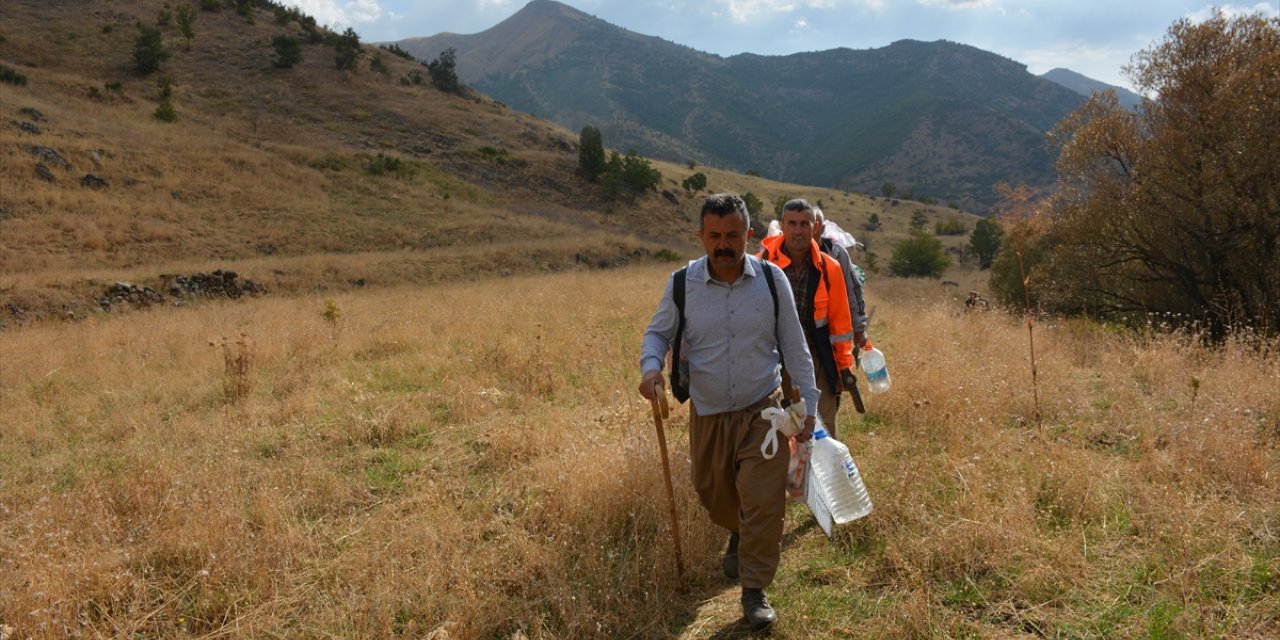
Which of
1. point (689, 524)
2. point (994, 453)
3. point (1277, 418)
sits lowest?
point (689, 524)

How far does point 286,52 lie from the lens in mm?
43250

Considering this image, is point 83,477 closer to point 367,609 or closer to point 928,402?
point 367,609

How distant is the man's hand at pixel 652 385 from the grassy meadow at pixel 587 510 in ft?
3.08

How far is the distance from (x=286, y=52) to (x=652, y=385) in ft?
165

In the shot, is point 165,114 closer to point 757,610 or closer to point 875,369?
point 875,369

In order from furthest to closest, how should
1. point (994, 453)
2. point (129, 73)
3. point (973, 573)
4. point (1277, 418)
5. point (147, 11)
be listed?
1. point (147, 11)
2. point (129, 73)
3. point (1277, 418)
4. point (994, 453)
5. point (973, 573)

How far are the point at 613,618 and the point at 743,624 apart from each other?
599 mm

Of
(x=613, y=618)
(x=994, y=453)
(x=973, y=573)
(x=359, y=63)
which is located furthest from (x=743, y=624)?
(x=359, y=63)

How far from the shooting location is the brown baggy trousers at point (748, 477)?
289 cm

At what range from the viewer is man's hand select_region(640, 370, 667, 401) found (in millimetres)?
2859

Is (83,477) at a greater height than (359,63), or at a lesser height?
lesser

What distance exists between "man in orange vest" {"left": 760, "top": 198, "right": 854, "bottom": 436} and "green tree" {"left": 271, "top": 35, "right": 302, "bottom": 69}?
49.6 m

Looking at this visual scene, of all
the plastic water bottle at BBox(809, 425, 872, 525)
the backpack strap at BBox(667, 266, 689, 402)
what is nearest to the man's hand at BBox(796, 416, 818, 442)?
the plastic water bottle at BBox(809, 425, 872, 525)

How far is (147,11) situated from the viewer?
1863 inches
